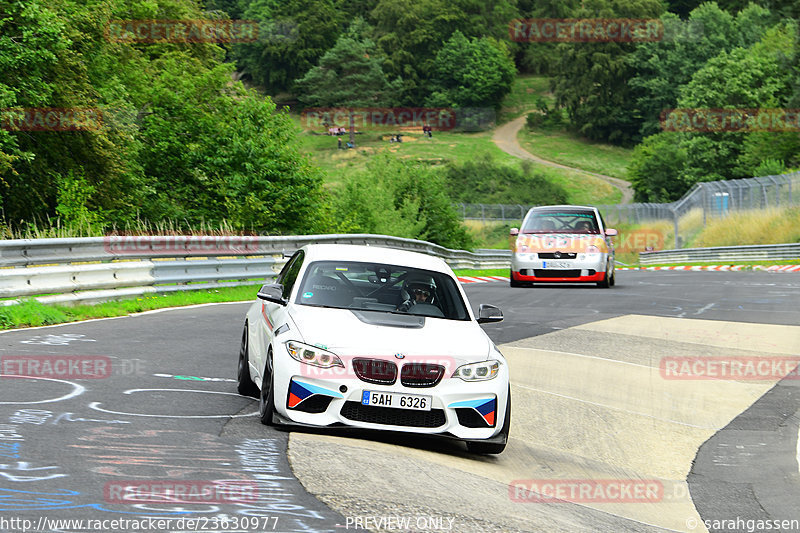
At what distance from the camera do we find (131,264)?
682 inches

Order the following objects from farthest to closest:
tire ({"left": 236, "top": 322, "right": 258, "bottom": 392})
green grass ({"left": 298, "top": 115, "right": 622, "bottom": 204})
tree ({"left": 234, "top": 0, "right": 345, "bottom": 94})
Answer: tree ({"left": 234, "top": 0, "right": 345, "bottom": 94}) → green grass ({"left": 298, "top": 115, "right": 622, "bottom": 204}) → tire ({"left": 236, "top": 322, "right": 258, "bottom": 392})

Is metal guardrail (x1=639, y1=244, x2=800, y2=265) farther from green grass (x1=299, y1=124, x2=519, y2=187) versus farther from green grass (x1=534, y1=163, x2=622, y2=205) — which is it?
green grass (x1=299, y1=124, x2=519, y2=187)

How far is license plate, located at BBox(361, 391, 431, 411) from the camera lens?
7.21 metres

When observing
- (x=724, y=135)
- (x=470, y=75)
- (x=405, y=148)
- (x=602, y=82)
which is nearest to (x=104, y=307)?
(x=724, y=135)

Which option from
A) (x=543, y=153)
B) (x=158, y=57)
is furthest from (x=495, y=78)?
(x=158, y=57)

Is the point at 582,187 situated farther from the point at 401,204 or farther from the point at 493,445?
the point at 493,445

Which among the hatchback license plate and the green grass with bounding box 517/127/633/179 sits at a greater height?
the hatchback license plate

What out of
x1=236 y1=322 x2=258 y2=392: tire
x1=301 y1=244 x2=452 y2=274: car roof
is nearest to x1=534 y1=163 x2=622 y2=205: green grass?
x1=301 y1=244 x2=452 y2=274: car roof

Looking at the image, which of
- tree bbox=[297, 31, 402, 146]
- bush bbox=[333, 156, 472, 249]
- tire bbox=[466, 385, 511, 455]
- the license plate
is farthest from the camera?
tree bbox=[297, 31, 402, 146]

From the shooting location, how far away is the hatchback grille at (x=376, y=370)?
727 cm

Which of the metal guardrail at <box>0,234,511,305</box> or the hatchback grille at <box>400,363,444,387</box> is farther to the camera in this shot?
the metal guardrail at <box>0,234,511,305</box>

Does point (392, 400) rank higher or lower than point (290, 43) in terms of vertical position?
lower

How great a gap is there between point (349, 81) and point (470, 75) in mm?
19874

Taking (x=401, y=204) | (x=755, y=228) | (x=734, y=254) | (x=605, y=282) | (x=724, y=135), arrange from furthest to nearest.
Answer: (x=724, y=135) → (x=755, y=228) → (x=401, y=204) → (x=734, y=254) → (x=605, y=282)
